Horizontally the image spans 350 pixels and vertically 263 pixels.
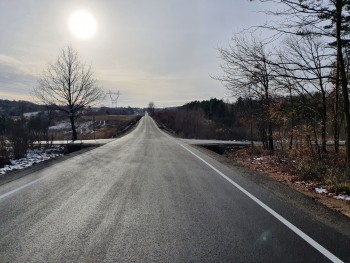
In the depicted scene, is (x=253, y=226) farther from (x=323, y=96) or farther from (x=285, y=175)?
(x=323, y=96)

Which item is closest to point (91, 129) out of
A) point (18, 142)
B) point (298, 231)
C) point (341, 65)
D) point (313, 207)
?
point (18, 142)

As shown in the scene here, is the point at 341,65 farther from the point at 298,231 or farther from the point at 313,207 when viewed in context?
the point at 298,231

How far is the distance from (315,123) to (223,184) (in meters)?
11.9

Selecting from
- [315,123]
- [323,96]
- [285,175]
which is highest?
[323,96]

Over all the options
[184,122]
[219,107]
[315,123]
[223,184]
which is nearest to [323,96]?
[315,123]

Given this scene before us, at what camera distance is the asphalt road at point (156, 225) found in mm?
4508

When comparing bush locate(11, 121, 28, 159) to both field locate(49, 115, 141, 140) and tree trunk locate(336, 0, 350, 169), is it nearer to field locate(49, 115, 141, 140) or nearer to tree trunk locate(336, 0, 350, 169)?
field locate(49, 115, 141, 140)

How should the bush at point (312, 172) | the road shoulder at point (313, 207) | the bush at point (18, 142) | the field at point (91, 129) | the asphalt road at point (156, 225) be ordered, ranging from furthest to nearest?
the field at point (91, 129) → the bush at point (18, 142) → the bush at point (312, 172) → the road shoulder at point (313, 207) → the asphalt road at point (156, 225)

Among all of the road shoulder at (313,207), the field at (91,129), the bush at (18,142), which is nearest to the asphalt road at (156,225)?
the road shoulder at (313,207)

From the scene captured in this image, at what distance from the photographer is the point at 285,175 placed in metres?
13.1

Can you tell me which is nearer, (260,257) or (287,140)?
(260,257)

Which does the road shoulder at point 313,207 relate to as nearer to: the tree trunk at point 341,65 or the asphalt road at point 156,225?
the asphalt road at point 156,225

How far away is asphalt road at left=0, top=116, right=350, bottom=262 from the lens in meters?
4.51

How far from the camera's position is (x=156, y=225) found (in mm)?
5824
